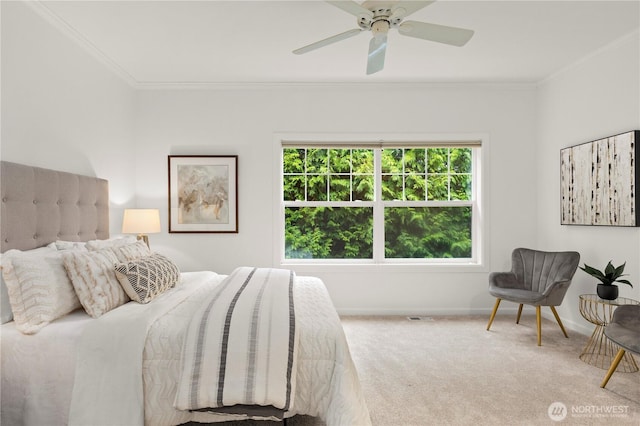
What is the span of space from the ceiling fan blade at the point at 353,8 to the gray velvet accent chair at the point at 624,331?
245cm

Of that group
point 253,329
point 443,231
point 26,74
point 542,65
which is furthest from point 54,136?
point 542,65

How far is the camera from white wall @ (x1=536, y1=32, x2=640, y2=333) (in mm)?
3258

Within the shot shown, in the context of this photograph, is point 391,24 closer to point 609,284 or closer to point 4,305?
point 609,284

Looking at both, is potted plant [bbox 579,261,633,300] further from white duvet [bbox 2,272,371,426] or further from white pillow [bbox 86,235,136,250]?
white pillow [bbox 86,235,136,250]

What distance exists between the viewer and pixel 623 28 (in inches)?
123

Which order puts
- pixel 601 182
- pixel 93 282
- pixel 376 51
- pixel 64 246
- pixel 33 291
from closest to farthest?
pixel 33 291 → pixel 93 282 → pixel 64 246 → pixel 376 51 → pixel 601 182

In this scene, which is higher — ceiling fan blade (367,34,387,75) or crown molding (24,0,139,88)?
crown molding (24,0,139,88)

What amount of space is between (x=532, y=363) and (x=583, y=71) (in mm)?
2773

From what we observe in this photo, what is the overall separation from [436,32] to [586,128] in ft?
7.40

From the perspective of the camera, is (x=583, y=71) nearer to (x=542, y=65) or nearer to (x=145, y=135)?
(x=542, y=65)

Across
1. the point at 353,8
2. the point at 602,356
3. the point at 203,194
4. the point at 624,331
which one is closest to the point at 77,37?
the point at 203,194

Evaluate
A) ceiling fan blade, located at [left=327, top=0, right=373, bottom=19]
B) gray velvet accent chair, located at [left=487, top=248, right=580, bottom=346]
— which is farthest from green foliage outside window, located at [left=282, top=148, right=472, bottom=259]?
ceiling fan blade, located at [left=327, top=0, right=373, bottom=19]

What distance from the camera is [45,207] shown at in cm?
257

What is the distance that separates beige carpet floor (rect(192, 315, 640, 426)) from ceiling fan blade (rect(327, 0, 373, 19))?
232 cm
